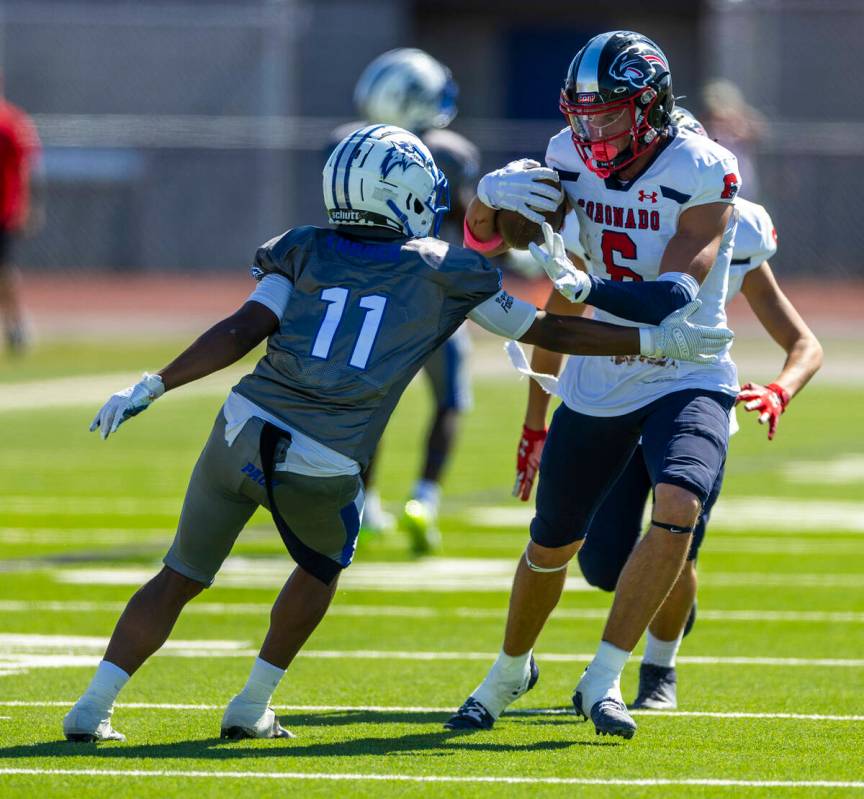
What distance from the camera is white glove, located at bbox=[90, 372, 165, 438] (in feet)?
15.3

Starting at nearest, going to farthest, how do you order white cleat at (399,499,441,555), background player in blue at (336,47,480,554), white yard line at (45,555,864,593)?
white yard line at (45,555,864,593) → white cleat at (399,499,441,555) → background player in blue at (336,47,480,554)

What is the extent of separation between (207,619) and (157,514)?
280 cm

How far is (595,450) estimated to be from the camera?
17.2ft

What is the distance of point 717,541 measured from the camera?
30.0 feet

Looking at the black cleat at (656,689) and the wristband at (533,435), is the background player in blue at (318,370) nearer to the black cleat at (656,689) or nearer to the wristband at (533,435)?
the wristband at (533,435)

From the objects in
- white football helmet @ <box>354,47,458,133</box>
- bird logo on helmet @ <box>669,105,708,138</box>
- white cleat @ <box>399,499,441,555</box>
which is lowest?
white cleat @ <box>399,499,441,555</box>

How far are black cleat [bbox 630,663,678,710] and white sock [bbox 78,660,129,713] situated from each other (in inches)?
62.5

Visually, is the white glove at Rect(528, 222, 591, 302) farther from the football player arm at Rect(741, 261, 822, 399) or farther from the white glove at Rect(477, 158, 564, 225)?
the football player arm at Rect(741, 261, 822, 399)

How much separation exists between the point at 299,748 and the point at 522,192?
1647 mm

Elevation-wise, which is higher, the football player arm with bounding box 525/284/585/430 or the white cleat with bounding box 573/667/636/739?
the football player arm with bounding box 525/284/585/430

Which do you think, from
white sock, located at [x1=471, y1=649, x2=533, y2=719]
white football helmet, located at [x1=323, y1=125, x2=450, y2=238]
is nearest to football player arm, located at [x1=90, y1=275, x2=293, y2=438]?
white football helmet, located at [x1=323, y1=125, x2=450, y2=238]

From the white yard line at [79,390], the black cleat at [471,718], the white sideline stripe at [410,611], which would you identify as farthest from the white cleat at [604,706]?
the white yard line at [79,390]

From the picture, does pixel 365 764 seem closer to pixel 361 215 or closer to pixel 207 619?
pixel 361 215

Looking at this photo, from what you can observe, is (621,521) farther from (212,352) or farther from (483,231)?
(212,352)
